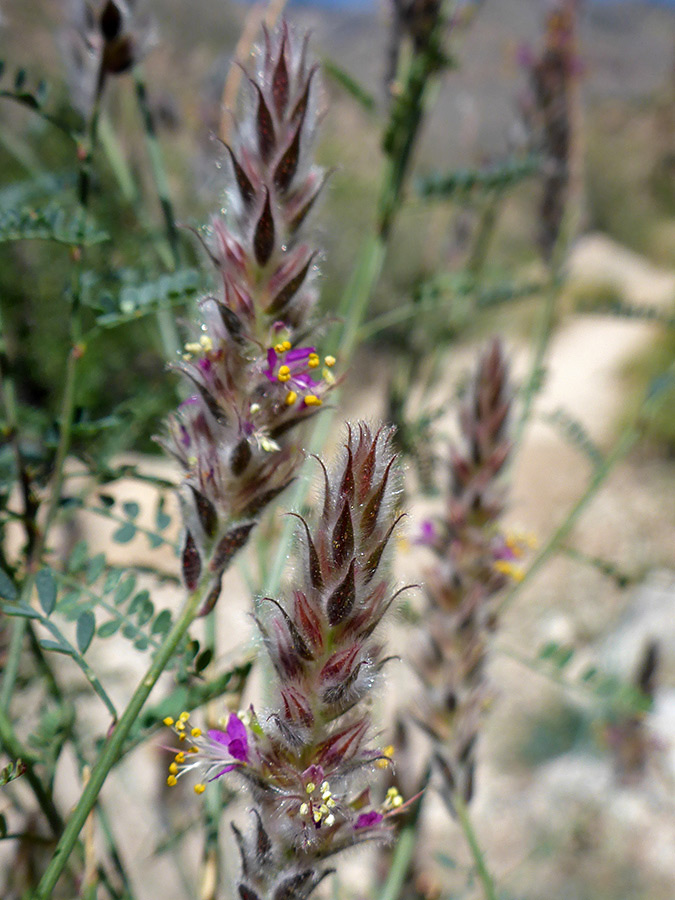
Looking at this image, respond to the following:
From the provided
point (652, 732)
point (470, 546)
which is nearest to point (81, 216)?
point (470, 546)

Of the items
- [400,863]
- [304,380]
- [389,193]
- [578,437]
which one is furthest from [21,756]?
[578,437]

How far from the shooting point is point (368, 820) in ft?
1.47

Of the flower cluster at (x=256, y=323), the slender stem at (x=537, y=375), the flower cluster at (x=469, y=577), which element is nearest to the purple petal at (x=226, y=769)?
the flower cluster at (x=256, y=323)

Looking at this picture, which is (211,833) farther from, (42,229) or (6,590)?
(42,229)

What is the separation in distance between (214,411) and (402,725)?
2.78 feet

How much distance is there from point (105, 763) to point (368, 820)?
17 cm

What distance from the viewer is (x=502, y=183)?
96 centimetres

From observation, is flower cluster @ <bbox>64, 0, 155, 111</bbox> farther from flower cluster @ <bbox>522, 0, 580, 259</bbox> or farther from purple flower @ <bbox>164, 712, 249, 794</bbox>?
flower cluster @ <bbox>522, 0, 580, 259</bbox>

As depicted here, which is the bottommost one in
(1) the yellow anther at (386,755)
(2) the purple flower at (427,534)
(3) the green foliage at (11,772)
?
(1) the yellow anther at (386,755)

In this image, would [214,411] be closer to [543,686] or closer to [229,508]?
[229,508]

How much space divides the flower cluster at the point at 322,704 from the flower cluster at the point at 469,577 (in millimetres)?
452

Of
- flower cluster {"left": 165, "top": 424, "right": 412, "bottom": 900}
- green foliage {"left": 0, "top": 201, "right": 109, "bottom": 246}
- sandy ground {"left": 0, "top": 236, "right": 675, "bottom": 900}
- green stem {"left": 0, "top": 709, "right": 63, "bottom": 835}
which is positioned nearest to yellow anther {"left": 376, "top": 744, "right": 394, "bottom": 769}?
flower cluster {"left": 165, "top": 424, "right": 412, "bottom": 900}

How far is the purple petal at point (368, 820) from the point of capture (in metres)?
0.45

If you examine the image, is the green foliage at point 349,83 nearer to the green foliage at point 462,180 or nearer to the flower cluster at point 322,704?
the green foliage at point 462,180
